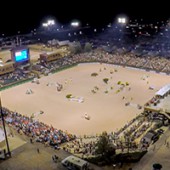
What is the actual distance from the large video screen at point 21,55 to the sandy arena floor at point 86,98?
7.91 metres

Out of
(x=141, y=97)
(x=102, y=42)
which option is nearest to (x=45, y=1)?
(x=102, y=42)

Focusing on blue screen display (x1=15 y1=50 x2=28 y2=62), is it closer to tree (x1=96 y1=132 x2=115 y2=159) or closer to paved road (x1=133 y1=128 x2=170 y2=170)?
tree (x1=96 y1=132 x2=115 y2=159)

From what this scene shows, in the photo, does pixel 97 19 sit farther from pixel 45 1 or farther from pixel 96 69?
pixel 96 69

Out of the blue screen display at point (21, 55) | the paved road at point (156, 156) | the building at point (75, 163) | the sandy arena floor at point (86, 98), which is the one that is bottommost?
the sandy arena floor at point (86, 98)

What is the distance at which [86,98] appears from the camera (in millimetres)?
49562

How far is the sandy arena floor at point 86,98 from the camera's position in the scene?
40156 mm

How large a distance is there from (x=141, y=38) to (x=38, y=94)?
162 feet

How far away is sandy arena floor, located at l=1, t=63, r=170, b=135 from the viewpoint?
40.2 metres

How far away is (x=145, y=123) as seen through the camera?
121 feet

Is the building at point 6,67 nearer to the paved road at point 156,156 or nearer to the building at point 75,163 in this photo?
the building at point 75,163

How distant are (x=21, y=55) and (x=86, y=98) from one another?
23229 mm

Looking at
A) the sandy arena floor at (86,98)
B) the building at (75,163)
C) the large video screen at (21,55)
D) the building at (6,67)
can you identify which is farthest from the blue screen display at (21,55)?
the building at (75,163)

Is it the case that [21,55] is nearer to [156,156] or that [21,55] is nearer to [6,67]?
[6,67]

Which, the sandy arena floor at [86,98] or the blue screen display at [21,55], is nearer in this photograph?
the sandy arena floor at [86,98]
